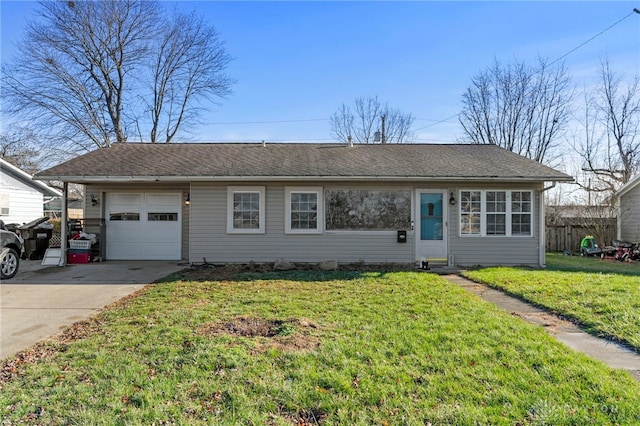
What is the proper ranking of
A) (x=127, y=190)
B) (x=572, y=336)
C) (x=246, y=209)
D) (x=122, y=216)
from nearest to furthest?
(x=572, y=336) → (x=246, y=209) → (x=127, y=190) → (x=122, y=216)

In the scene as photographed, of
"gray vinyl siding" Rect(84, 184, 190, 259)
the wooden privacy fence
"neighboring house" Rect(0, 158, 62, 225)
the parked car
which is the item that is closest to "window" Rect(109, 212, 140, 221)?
"gray vinyl siding" Rect(84, 184, 190, 259)

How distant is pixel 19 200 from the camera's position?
1462 centimetres

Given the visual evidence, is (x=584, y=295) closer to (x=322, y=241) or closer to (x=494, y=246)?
(x=494, y=246)

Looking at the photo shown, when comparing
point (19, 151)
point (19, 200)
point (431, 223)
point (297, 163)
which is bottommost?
point (431, 223)

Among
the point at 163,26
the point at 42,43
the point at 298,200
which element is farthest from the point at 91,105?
the point at 298,200

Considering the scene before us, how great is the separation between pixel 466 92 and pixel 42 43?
85.2 ft

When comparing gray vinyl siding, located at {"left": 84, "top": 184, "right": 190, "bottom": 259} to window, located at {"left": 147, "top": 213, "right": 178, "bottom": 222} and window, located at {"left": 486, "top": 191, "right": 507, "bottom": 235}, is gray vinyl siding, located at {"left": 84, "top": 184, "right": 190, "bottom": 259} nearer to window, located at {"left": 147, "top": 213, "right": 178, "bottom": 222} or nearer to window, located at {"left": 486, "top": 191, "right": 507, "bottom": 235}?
window, located at {"left": 147, "top": 213, "right": 178, "bottom": 222}

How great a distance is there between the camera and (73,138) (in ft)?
69.7

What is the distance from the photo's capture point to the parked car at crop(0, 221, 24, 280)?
316 inches

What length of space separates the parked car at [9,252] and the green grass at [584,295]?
407 inches

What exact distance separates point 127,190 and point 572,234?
18103 mm

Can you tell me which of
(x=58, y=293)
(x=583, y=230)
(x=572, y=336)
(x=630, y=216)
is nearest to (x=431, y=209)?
(x=572, y=336)

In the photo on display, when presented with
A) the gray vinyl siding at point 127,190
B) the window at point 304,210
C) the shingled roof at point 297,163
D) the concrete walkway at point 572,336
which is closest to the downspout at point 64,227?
the shingled roof at point 297,163

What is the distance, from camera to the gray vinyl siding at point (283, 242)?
10.2 metres
